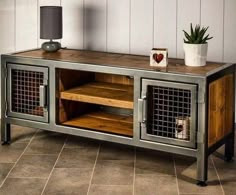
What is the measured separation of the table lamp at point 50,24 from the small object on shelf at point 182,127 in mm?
1130

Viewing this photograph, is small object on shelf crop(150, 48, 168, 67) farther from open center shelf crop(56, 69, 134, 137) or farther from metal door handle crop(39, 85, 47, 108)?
metal door handle crop(39, 85, 47, 108)

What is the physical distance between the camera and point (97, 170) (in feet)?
11.0

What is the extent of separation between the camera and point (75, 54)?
3891 millimetres

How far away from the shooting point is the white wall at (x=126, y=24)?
387cm

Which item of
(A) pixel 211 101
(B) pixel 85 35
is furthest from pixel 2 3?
(A) pixel 211 101

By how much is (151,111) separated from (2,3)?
179 centimetres

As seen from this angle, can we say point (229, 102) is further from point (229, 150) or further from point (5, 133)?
point (5, 133)

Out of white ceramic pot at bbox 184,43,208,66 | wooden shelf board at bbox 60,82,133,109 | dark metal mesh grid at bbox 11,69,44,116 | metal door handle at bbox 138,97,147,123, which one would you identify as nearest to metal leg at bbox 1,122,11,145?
dark metal mesh grid at bbox 11,69,44,116

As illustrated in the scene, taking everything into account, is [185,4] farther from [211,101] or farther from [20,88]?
[20,88]

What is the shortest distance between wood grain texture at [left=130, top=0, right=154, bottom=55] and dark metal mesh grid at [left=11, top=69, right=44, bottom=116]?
758 mm

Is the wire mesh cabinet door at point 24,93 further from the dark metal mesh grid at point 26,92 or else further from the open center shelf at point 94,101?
the open center shelf at point 94,101

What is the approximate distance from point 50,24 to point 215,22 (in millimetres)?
1125

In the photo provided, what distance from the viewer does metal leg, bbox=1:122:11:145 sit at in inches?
153

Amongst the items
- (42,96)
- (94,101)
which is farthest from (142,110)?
(42,96)
